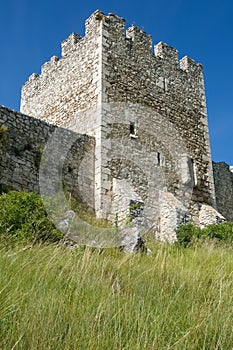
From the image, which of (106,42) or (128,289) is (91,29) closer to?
(106,42)

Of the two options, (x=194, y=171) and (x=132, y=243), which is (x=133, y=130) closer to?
(x=194, y=171)

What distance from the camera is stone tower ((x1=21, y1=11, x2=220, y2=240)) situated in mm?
12055

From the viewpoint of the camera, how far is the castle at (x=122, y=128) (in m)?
11.1

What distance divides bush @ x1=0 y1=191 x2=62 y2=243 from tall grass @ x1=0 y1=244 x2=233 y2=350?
5.98 feet

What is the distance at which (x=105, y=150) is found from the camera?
11.9 m

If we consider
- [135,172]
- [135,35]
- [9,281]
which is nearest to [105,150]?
[135,172]

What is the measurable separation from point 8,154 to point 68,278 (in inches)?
263

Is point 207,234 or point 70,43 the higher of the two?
point 70,43

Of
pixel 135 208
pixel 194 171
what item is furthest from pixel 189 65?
pixel 135 208

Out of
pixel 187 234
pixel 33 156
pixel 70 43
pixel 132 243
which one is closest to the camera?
pixel 132 243

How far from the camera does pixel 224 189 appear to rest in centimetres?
1759

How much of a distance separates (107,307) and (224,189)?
1496cm

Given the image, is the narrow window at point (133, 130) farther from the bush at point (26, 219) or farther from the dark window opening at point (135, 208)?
the bush at point (26, 219)

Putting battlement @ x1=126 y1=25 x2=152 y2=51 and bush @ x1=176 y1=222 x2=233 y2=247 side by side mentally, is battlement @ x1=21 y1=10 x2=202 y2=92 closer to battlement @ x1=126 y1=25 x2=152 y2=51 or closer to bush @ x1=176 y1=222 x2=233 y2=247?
battlement @ x1=126 y1=25 x2=152 y2=51
